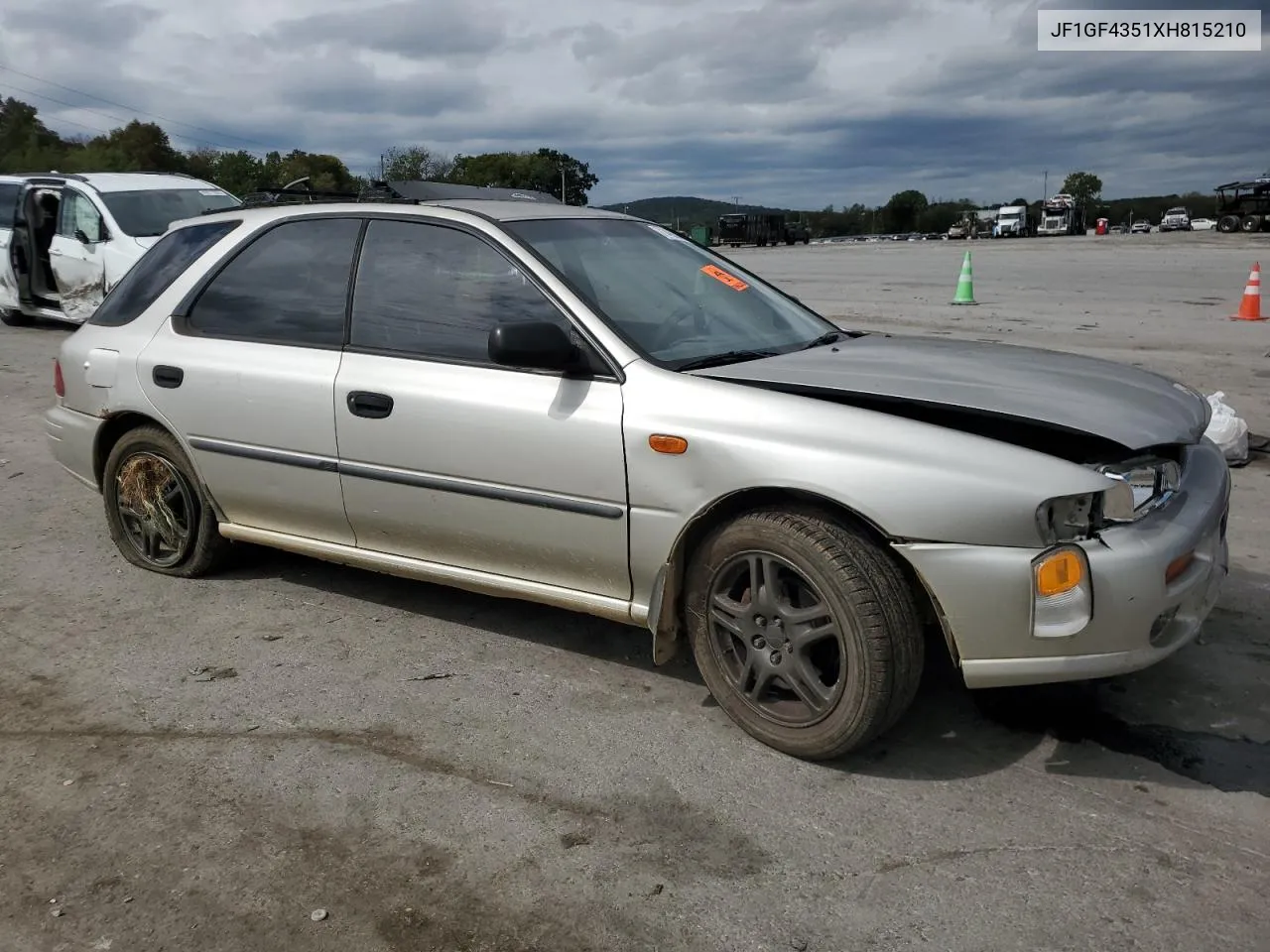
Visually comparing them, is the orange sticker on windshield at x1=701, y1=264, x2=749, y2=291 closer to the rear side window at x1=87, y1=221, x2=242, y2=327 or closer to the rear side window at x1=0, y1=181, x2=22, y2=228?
the rear side window at x1=87, y1=221, x2=242, y2=327

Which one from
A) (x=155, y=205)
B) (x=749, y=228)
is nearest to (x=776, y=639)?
(x=155, y=205)

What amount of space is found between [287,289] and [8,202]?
12.2m

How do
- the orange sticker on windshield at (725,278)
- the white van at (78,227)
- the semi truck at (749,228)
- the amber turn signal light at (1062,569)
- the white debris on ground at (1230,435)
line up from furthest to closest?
the semi truck at (749,228)
the white van at (78,227)
the white debris on ground at (1230,435)
the orange sticker on windshield at (725,278)
the amber turn signal light at (1062,569)

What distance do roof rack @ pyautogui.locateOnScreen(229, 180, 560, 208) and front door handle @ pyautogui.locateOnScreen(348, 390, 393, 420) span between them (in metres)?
0.87

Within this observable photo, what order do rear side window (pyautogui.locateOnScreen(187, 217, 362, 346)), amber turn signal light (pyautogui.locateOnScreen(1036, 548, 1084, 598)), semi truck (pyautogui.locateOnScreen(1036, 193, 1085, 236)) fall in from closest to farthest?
amber turn signal light (pyautogui.locateOnScreen(1036, 548, 1084, 598)) → rear side window (pyautogui.locateOnScreen(187, 217, 362, 346)) → semi truck (pyautogui.locateOnScreen(1036, 193, 1085, 236))

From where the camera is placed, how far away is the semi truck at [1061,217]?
75812 mm

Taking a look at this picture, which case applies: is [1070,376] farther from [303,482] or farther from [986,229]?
[986,229]

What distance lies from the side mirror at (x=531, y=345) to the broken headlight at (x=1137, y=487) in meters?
1.61

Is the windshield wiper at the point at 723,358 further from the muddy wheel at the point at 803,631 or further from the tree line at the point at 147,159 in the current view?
the tree line at the point at 147,159

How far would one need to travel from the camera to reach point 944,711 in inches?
138

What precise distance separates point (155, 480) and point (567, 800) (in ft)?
8.85

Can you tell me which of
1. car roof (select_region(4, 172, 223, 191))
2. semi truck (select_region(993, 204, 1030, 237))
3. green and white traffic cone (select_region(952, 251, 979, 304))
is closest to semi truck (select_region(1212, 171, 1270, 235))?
semi truck (select_region(993, 204, 1030, 237))

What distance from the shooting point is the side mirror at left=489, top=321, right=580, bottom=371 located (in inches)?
133

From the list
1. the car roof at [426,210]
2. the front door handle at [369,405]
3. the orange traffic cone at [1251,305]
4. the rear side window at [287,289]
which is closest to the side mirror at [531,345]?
the front door handle at [369,405]
